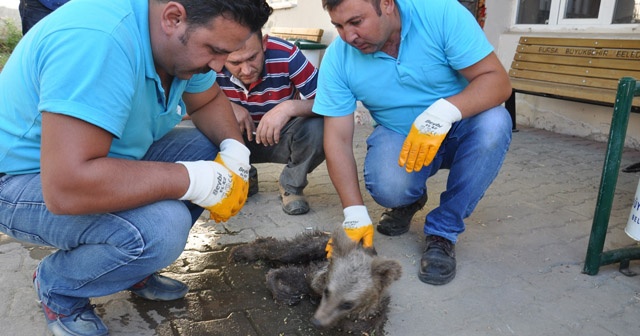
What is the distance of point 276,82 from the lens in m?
3.84

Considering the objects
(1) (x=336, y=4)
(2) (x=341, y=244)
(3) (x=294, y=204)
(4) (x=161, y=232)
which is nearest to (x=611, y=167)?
(2) (x=341, y=244)

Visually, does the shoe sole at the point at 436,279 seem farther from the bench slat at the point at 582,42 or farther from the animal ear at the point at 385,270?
the bench slat at the point at 582,42

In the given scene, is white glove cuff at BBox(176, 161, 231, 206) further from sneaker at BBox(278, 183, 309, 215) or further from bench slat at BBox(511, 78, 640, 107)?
bench slat at BBox(511, 78, 640, 107)

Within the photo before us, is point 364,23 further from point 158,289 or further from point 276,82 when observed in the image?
point 158,289

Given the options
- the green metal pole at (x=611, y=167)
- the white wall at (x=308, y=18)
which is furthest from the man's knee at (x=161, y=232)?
the white wall at (x=308, y=18)

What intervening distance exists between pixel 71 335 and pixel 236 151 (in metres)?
1.11

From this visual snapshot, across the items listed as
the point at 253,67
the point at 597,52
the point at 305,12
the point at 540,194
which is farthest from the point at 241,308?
Result: the point at 305,12

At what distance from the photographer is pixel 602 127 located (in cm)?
621

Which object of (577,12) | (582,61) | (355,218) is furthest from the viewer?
(577,12)

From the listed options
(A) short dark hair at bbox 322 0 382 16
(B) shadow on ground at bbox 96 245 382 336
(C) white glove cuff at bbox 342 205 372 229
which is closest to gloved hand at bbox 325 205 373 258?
(C) white glove cuff at bbox 342 205 372 229

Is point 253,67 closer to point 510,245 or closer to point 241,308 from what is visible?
point 241,308

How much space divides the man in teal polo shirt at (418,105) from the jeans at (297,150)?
0.58 meters

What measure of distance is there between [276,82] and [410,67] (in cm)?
119

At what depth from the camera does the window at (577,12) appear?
5.95 m
